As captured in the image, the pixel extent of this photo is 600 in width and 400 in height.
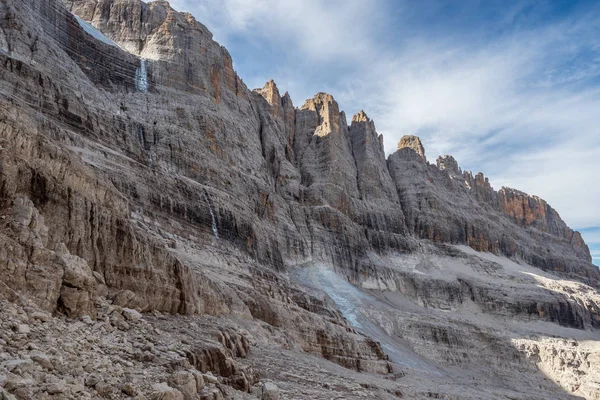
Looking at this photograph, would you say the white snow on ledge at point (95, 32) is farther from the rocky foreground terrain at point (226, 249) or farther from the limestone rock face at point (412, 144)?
the limestone rock face at point (412, 144)

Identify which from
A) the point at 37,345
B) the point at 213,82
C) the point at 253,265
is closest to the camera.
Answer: the point at 37,345

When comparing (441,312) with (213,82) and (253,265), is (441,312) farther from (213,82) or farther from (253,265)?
(213,82)

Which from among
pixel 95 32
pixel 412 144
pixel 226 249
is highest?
pixel 412 144

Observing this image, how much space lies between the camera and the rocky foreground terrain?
13.5 metres

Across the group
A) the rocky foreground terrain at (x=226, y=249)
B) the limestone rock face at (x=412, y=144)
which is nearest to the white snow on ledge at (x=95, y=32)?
the rocky foreground terrain at (x=226, y=249)

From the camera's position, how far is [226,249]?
49.5 meters

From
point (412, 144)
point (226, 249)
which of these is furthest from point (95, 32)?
point (412, 144)

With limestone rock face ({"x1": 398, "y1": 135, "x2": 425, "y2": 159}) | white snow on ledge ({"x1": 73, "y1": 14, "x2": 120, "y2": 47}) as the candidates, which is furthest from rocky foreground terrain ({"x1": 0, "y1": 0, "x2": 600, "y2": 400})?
limestone rock face ({"x1": 398, "y1": 135, "x2": 425, "y2": 159})

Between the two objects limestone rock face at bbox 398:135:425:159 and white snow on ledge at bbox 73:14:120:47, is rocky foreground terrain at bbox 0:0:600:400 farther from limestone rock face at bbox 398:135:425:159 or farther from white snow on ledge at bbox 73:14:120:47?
limestone rock face at bbox 398:135:425:159

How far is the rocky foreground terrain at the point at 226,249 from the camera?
13539mm

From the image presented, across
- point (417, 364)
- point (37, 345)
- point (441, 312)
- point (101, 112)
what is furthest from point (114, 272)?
point (441, 312)

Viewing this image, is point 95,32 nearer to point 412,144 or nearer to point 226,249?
point 226,249

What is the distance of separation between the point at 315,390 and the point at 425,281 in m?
63.4

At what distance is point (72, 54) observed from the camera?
192 feet
